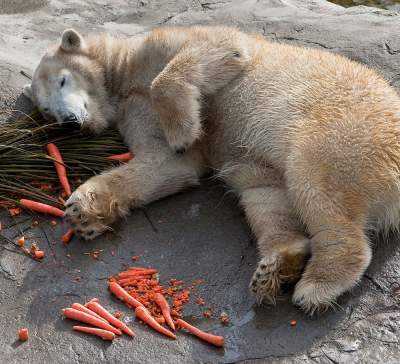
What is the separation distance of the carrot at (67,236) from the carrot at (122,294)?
1.94ft

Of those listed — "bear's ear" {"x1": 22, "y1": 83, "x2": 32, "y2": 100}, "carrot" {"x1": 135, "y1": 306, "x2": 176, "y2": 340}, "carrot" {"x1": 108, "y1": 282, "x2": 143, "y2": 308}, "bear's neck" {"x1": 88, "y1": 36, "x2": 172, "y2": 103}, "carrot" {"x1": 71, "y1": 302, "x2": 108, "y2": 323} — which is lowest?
"carrot" {"x1": 108, "y1": 282, "x2": 143, "y2": 308}

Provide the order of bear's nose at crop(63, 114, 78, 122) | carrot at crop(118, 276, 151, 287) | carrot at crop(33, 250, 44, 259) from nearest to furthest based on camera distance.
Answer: carrot at crop(118, 276, 151, 287) < carrot at crop(33, 250, 44, 259) < bear's nose at crop(63, 114, 78, 122)

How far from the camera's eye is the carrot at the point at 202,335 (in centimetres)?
372

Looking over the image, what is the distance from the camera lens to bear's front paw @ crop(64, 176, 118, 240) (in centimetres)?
460

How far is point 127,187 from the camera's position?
4918 mm

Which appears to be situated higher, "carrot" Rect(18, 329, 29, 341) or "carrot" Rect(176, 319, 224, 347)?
"carrot" Rect(176, 319, 224, 347)

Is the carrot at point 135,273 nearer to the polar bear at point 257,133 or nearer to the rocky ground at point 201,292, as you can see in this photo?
the rocky ground at point 201,292

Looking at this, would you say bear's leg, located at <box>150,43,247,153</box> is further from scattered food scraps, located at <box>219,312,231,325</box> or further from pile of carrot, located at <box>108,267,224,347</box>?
scattered food scraps, located at <box>219,312,231,325</box>

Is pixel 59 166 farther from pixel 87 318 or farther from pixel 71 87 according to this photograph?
pixel 87 318

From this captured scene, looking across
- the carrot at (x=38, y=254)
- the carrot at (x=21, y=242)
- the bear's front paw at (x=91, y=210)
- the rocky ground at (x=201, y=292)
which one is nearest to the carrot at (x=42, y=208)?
the rocky ground at (x=201, y=292)

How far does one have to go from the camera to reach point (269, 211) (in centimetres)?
450

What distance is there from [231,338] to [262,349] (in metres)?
0.20

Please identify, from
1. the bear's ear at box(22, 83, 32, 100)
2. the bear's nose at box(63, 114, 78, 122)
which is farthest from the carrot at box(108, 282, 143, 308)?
the bear's ear at box(22, 83, 32, 100)

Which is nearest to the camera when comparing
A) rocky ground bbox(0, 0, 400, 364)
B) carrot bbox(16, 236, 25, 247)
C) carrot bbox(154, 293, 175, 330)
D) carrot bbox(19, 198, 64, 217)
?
rocky ground bbox(0, 0, 400, 364)
